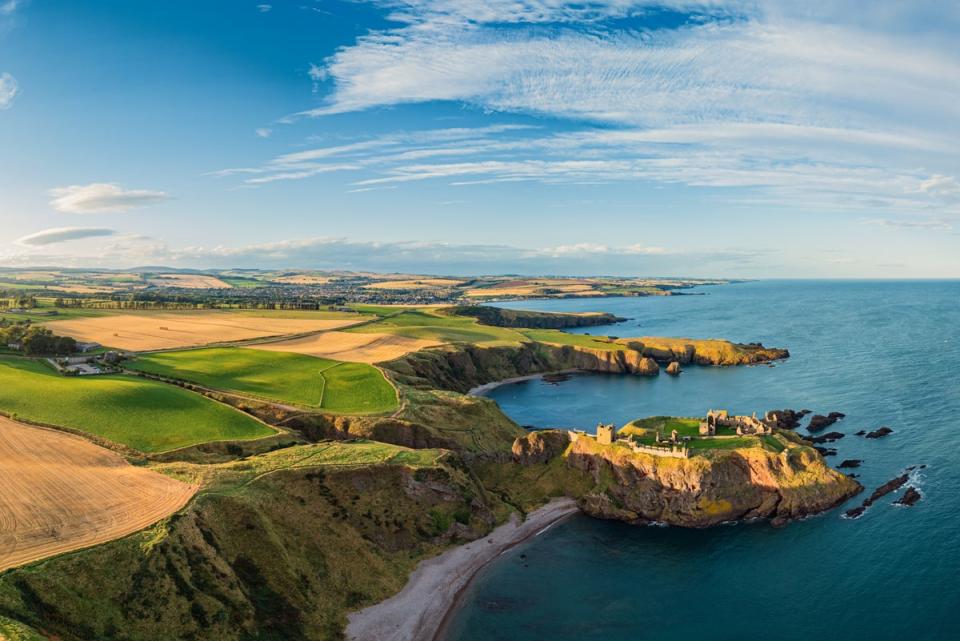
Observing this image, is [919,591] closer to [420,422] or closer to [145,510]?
[420,422]

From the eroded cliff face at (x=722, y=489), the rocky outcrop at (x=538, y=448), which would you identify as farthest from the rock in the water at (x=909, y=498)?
the rocky outcrop at (x=538, y=448)

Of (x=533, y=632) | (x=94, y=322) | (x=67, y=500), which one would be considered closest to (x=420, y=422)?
(x=533, y=632)

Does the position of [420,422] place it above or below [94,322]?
below

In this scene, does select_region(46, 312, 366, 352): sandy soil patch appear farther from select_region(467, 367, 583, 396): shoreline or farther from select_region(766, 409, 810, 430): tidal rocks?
select_region(766, 409, 810, 430): tidal rocks

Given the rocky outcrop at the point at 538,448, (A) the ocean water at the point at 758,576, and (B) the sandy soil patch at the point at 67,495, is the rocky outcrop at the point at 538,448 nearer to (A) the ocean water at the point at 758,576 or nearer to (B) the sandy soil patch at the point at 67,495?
(A) the ocean water at the point at 758,576

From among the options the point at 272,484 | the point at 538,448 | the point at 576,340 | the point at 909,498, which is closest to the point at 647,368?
the point at 576,340

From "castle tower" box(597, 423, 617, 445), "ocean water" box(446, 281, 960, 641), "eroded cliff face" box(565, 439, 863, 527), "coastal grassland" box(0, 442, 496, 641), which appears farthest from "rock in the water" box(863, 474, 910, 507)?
"coastal grassland" box(0, 442, 496, 641)
